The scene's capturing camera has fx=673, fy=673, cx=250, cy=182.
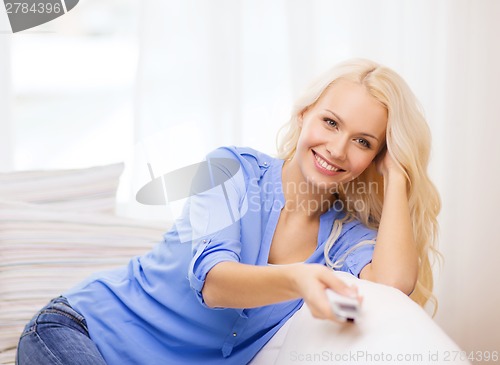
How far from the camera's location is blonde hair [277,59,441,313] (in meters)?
1.61

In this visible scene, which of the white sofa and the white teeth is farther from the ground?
the white teeth

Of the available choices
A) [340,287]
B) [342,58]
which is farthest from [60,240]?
[342,58]

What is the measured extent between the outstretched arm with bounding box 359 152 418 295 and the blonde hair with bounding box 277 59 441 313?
48 millimetres

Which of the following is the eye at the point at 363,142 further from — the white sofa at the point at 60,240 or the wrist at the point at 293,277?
the wrist at the point at 293,277

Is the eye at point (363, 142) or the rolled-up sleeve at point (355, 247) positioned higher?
the eye at point (363, 142)

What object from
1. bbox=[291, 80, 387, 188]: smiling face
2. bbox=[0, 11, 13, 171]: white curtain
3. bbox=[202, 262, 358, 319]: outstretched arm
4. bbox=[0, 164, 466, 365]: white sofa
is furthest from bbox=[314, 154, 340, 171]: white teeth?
bbox=[0, 11, 13, 171]: white curtain

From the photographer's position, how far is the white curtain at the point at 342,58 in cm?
242

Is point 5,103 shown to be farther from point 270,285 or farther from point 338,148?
point 270,285

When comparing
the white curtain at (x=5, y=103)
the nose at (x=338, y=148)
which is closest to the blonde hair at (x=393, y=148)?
the nose at (x=338, y=148)

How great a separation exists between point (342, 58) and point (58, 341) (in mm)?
1647

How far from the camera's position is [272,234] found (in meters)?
1.61

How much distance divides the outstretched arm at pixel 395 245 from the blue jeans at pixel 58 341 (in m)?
0.64

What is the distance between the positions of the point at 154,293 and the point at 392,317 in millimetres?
636

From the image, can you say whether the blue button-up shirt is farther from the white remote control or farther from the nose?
the white remote control
